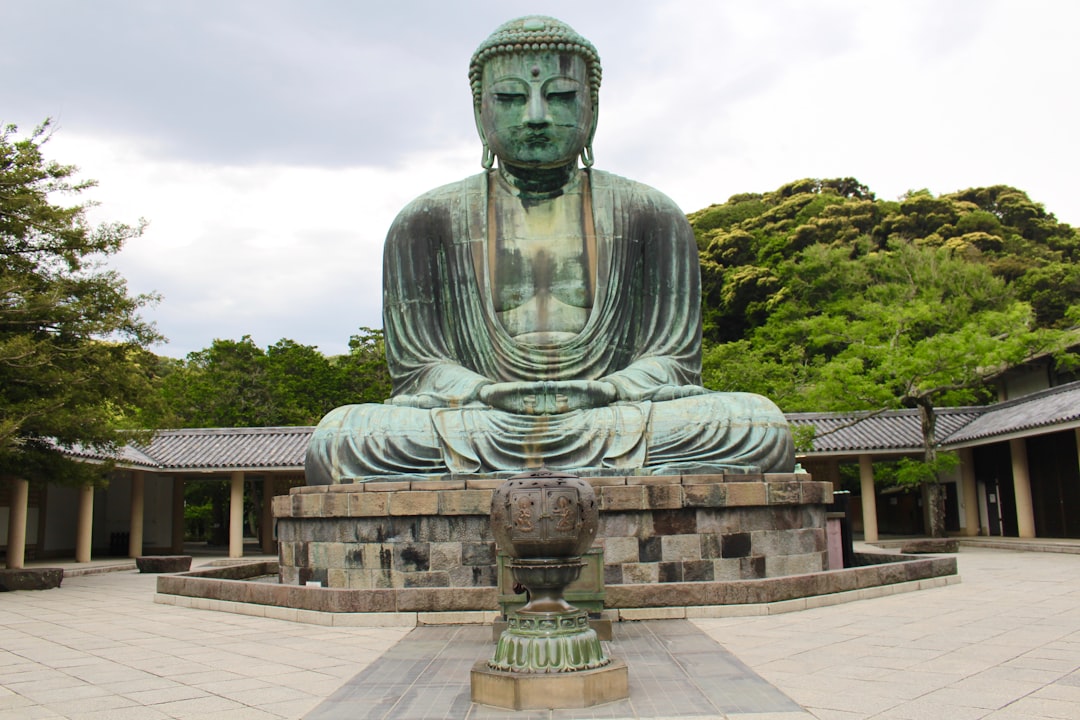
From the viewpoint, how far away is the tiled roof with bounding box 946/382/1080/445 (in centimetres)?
1694

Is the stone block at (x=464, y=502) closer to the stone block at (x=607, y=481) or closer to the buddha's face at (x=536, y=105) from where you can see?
the stone block at (x=607, y=481)

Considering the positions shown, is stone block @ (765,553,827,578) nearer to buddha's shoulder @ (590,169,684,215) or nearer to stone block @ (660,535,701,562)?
stone block @ (660,535,701,562)

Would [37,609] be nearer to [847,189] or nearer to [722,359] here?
[722,359]

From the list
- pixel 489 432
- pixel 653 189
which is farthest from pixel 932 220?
pixel 489 432

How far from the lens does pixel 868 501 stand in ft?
68.1

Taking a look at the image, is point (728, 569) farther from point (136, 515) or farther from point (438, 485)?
point (136, 515)

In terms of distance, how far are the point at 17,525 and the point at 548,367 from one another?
1222 cm

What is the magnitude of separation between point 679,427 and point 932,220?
103 feet

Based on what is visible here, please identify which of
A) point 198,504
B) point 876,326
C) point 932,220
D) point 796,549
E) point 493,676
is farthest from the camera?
point 932,220

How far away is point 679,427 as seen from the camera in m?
7.91

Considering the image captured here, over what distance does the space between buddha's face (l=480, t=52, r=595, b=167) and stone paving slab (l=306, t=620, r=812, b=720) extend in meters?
4.97

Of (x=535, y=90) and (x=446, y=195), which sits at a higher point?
(x=535, y=90)

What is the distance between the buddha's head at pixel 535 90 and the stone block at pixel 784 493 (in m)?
3.84

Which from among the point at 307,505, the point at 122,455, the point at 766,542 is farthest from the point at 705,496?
the point at 122,455
